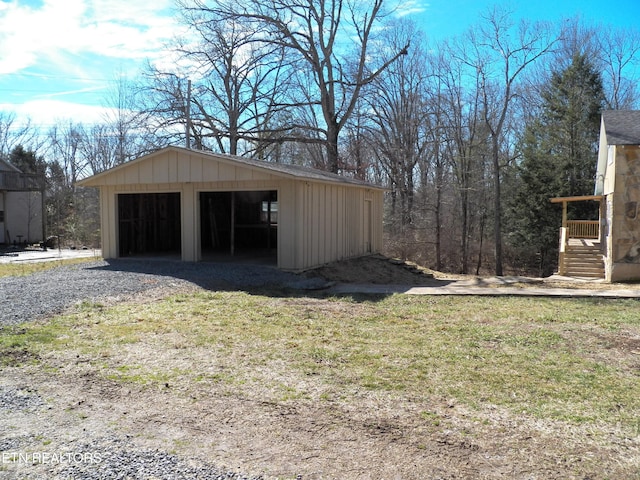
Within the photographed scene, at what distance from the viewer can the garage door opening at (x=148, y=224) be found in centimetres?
1463

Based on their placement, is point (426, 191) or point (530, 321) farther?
point (426, 191)

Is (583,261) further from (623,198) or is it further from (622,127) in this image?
(622,127)

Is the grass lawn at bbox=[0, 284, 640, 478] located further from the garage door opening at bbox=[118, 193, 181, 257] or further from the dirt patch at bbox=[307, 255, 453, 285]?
the garage door opening at bbox=[118, 193, 181, 257]

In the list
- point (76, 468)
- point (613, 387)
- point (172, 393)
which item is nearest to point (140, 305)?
point (172, 393)

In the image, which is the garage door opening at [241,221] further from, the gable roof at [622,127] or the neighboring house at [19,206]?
the gable roof at [622,127]

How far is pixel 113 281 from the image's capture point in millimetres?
9492

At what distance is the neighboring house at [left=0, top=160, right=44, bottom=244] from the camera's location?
2294 cm

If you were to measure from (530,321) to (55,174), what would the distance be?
3095 centimetres

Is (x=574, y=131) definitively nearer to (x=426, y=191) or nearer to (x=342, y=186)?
(x=426, y=191)

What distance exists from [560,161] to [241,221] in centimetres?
1585

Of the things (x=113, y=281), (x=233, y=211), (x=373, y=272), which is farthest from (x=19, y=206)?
(x=373, y=272)

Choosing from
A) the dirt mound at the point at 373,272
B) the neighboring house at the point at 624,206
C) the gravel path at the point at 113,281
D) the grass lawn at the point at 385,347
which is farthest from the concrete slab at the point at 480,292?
the neighboring house at the point at 624,206

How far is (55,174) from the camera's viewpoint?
101 feet

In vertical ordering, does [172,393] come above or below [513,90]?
below
